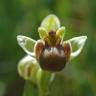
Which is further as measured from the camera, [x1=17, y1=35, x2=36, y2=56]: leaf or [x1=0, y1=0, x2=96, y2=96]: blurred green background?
[x1=0, y1=0, x2=96, y2=96]: blurred green background

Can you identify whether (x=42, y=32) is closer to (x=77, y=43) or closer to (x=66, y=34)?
(x=77, y=43)

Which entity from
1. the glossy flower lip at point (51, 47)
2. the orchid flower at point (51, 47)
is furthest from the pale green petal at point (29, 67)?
the glossy flower lip at point (51, 47)

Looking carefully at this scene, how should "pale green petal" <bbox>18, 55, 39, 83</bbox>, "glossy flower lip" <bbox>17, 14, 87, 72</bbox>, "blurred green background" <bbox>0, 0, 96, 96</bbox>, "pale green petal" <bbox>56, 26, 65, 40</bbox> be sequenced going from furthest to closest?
"blurred green background" <bbox>0, 0, 96, 96</bbox>, "pale green petal" <bbox>18, 55, 39, 83</bbox>, "pale green petal" <bbox>56, 26, 65, 40</bbox>, "glossy flower lip" <bbox>17, 14, 87, 72</bbox>

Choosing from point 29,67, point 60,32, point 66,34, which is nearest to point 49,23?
point 60,32

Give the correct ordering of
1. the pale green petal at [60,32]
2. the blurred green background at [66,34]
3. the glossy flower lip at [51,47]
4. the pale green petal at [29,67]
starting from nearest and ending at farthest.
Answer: the glossy flower lip at [51,47], the pale green petal at [60,32], the pale green petal at [29,67], the blurred green background at [66,34]

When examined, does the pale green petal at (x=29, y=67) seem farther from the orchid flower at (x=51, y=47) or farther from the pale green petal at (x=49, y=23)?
the pale green petal at (x=49, y=23)

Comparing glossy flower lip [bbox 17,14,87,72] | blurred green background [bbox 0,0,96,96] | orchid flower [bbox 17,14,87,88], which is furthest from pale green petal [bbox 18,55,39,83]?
blurred green background [bbox 0,0,96,96]

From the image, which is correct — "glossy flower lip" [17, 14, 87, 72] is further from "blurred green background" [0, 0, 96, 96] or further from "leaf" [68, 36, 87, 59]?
"blurred green background" [0, 0, 96, 96]
